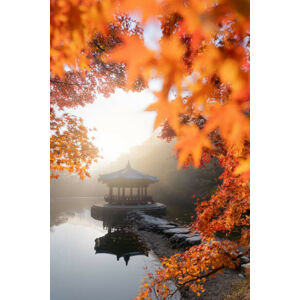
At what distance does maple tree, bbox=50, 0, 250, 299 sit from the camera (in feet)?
2.91

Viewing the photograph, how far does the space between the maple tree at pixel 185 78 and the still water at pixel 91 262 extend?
1.17 ft

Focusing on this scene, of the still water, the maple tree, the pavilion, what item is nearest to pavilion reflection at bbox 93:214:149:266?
the still water

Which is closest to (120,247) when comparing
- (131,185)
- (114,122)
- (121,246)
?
(121,246)

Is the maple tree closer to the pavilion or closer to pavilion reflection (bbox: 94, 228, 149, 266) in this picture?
pavilion reflection (bbox: 94, 228, 149, 266)

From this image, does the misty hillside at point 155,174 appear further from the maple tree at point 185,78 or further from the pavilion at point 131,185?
the pavilion at point 131,185

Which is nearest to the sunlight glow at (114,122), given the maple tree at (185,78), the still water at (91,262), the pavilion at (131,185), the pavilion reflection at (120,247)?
the maple tree at (185,78)

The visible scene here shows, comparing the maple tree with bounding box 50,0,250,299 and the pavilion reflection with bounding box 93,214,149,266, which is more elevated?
the maple tree with bounding box 50,0,250,299

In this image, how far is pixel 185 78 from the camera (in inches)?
44.7

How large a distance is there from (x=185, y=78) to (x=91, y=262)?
7.78ft

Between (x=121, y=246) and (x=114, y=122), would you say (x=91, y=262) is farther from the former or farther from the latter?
(x=114, y=122)

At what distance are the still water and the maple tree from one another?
0.36 meters
